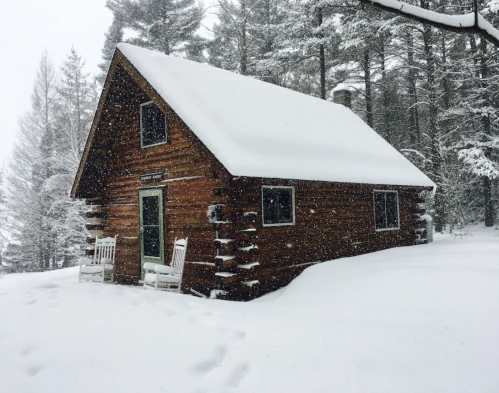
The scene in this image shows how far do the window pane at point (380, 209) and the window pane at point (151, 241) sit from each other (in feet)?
22.5

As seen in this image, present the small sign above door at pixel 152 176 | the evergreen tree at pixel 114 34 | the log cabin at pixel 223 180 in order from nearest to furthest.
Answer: the log cabin at pixel 223 180
the small sign above door at pixel 152 176
the evergreen tree at pixel 114 34

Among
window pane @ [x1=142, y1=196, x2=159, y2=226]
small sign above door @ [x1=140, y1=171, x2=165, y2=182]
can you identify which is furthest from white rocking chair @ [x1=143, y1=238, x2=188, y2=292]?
small sign above door @ [x1=140, y1=171, x2=165, y2=182]

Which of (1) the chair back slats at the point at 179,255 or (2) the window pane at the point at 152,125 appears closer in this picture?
(1) the chair back slats at the point at 179,255

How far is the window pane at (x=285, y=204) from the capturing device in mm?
10180

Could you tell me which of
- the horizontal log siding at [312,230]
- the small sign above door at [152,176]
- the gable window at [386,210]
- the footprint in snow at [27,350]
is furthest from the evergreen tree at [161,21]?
the footprint in snow at [27,350]

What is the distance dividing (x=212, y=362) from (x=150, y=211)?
257 inches

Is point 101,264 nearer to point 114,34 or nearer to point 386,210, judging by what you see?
point 386,210

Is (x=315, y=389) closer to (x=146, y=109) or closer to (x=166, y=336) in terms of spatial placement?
(x=166, y=336)

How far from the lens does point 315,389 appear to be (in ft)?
15.0

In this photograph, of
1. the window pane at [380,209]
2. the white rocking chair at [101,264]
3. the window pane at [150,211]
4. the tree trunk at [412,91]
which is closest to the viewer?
the window pane at [150,211]

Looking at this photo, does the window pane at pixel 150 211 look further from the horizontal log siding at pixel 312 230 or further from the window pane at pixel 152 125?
the horizontal log siding at pixel 312 230

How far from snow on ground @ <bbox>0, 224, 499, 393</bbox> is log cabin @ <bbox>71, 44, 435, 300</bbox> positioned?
50.4 inches

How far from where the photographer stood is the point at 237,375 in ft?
16.1

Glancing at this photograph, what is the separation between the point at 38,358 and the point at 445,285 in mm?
6445
